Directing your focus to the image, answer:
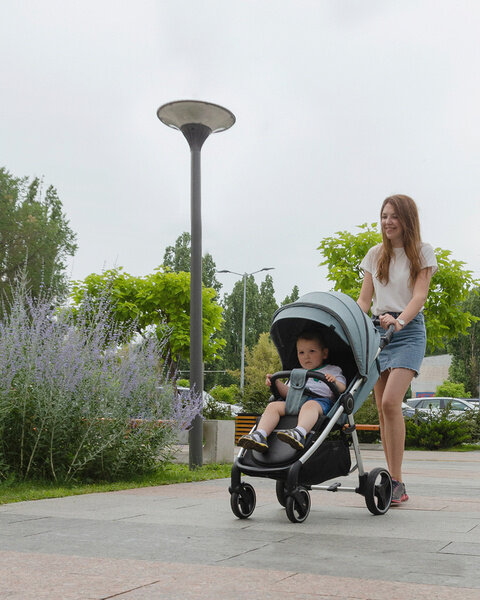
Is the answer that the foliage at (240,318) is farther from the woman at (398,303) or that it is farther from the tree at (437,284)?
the woman at (398,303)

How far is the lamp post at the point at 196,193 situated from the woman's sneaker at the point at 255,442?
13.6 feet

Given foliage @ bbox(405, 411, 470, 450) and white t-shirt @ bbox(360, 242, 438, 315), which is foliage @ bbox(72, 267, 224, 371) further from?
white t-shirt @ bbox(360, 242, 438, 315)

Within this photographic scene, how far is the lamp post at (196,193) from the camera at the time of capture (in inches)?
346

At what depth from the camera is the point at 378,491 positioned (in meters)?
4.81

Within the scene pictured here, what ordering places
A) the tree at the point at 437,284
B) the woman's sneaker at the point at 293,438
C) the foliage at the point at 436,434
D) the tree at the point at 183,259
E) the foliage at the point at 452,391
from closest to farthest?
the woman's sneaker at the point at 293,438, the foliage at the point at 436,434, the tree at the point at 437,284, the foliage at the point at 452,391, the tree at the point at 183,259

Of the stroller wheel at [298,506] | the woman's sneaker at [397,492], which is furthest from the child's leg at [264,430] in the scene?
the woman's sneaker at [397,492]

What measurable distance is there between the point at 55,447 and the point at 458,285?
55.9 feet

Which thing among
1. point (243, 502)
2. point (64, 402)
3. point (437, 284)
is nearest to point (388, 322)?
point (243, 502)

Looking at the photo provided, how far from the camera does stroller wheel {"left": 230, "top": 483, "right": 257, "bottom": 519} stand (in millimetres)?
4547

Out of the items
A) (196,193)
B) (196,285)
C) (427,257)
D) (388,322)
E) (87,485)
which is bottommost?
(87,485)

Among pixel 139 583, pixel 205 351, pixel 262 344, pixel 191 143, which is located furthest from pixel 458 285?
pixel 262 344

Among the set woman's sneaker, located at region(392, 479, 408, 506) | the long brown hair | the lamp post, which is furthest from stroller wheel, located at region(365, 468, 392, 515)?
the lamp post

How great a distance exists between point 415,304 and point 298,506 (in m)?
1.74

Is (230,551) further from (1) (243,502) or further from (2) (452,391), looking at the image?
(2) (452,391)
